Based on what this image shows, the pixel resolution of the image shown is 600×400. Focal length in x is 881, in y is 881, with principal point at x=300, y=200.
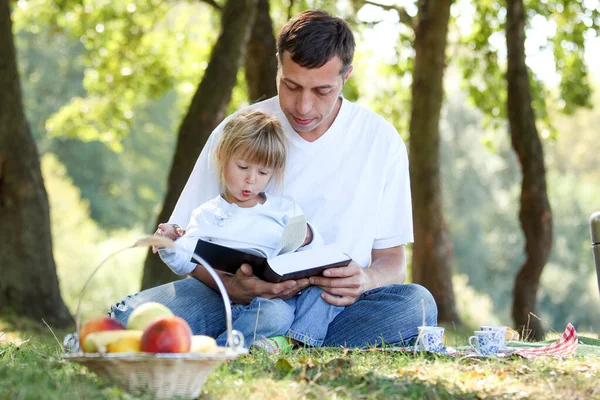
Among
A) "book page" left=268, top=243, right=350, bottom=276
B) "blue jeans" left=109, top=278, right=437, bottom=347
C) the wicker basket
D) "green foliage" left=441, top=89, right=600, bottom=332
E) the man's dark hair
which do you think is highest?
the man's dark hair

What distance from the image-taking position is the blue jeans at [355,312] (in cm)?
428

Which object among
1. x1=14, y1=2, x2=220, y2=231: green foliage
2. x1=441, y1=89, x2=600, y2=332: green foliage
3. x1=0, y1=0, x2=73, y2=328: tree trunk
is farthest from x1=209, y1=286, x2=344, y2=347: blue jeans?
x1=441, y1=89, x2=600, y2=332: green foliage

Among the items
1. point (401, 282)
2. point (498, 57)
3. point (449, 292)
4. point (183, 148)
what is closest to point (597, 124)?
point (498, 57)

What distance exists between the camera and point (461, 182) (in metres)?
A: 38.4

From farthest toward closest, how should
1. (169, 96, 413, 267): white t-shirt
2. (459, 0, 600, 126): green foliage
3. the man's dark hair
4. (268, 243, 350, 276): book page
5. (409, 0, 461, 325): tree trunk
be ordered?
(459, 0, 600, 126): green foliage < (409, 0, 461, 325): tree trunk < (169, 96, 413, 267): white t-shirt < the man's dark hair < (268, 243, 350, 276): book page

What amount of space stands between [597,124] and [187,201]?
43280mm

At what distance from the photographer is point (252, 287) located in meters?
4.09

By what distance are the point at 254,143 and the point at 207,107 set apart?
4.06m

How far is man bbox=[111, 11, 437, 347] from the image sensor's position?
4270 mm

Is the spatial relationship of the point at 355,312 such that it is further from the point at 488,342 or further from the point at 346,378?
the point at 346,378

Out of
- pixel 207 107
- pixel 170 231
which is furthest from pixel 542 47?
pixel 170 231

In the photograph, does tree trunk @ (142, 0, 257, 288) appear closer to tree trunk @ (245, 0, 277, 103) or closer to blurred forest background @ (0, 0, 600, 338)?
blurred forest background @ (0, 0, 600, 338)

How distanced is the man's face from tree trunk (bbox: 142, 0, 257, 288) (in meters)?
3.71

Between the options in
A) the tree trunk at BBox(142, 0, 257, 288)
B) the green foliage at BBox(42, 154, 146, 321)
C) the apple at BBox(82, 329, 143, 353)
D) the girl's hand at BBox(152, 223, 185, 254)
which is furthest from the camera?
the green foliage at BBox(42, 154, 146, 321)
